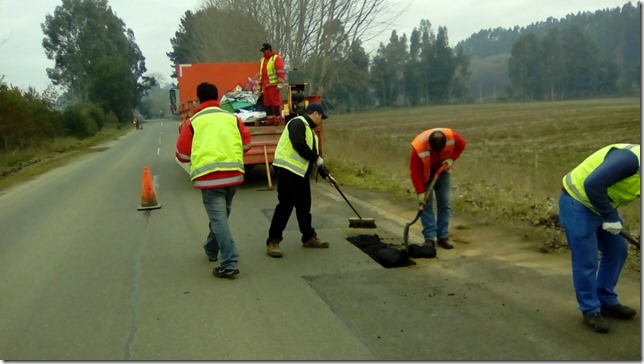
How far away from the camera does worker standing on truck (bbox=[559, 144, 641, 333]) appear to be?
13.3ft

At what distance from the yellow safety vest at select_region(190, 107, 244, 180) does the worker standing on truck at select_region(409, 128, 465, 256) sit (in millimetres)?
2036

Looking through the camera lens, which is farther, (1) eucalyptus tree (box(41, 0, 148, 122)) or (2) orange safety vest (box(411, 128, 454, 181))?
(1) eucalyptus tree (box(41, 0, 148, 122))

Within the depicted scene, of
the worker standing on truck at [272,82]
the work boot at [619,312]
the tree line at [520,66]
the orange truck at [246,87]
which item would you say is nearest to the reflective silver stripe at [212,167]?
the work boot at [619,312]

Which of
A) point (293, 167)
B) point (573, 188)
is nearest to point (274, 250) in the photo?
point (293, 167)

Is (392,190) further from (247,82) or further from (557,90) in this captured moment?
(557,90)

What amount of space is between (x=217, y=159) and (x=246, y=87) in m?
9.27

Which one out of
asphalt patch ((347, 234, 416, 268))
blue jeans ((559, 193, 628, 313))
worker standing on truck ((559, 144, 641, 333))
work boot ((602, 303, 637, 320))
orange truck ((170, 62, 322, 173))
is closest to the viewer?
worker standing on truck ((559, 144, 641, 333))

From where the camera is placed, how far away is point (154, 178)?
49.4 ft

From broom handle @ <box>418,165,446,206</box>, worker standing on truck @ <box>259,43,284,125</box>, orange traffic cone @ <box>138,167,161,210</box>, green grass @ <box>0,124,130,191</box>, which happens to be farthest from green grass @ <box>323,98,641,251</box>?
green grass @ <box>0,124,130,191</box>

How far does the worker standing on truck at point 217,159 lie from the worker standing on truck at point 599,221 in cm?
304

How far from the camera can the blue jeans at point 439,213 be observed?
22.9 ft

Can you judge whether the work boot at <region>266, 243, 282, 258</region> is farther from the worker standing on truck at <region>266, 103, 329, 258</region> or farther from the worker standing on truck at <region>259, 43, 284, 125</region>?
the worker standing on truck at <region>259, 43, 284, 125</region>

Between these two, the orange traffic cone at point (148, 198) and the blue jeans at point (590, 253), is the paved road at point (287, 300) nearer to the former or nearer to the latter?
the blue jeans at point (590, 253)

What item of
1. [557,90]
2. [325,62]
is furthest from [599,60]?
[325,62]
